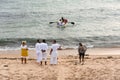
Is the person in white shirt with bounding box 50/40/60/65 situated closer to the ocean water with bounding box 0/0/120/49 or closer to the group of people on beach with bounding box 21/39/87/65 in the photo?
the group of people on beach with bounding box 21/39/87/65

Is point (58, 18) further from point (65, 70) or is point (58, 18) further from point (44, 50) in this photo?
point (65, 70)

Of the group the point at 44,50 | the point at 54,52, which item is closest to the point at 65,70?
the point at 54,52

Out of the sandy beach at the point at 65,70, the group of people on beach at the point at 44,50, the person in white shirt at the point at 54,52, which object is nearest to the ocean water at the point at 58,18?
the sandy beach at the point at 65,70

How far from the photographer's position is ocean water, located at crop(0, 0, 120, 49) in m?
32.1

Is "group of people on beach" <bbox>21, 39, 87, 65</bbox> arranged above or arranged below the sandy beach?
above

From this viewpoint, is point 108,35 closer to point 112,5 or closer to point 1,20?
point 1,20

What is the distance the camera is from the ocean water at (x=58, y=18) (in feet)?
105

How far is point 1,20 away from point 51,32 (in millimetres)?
7681

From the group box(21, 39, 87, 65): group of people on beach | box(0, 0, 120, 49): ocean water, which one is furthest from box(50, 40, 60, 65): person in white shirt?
box(0, 0, 120, 49): ocean water

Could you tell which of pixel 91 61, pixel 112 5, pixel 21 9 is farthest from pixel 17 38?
pixel 112 5

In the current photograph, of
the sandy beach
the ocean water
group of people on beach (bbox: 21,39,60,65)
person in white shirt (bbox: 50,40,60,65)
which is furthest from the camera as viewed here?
the ocean water

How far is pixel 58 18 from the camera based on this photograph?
143ft

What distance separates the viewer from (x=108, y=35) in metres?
33.9

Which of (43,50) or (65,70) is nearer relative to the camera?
(65,70)
